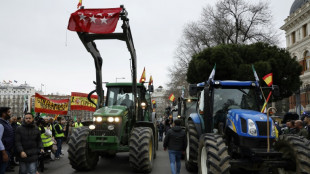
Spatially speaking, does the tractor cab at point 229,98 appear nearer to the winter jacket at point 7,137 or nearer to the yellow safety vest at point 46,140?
the winter jacket at point 7,137

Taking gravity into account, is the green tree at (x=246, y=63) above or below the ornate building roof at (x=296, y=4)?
below

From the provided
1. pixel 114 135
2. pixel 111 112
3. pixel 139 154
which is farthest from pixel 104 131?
pixel 139 154

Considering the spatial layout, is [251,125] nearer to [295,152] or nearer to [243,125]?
[243,125]

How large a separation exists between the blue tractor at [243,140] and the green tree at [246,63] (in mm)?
17788

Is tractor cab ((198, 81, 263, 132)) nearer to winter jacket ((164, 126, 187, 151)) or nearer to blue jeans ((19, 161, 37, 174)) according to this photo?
winter jacket ((164, 126, 187, 151))

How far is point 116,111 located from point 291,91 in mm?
22007

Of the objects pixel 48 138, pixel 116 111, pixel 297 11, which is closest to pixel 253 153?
pixel 116 111

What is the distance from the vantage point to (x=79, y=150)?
7.85 meters

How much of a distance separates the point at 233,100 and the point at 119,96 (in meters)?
4.08

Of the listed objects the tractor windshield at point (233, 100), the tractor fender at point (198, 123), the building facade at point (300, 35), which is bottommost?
the tractor fender at point (198, 123)

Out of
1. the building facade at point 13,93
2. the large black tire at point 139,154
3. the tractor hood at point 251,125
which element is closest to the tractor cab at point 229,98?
the tractor hood at point 251,125

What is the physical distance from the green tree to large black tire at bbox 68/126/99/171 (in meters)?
18.5

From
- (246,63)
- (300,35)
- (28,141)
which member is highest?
(300,35)

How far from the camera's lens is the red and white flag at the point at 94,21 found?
823cm
